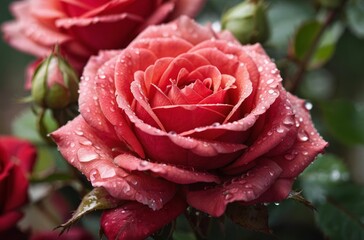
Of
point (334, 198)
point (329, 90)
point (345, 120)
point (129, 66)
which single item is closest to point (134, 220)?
point (129, 66)

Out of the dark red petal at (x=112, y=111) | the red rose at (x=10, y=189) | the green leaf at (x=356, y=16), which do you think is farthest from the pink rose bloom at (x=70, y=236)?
the green leaf at (x=356, y=16)

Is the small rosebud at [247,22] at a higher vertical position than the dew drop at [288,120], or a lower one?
lower

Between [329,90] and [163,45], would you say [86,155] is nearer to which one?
[163,45]

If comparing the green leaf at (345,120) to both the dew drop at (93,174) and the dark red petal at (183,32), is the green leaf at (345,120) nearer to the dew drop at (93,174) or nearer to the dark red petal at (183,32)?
the dark red petal at (183,32)

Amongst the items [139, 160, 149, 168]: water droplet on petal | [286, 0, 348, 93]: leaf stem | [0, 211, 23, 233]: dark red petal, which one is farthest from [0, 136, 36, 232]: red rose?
[286, 0, 348, 93]: leaf stem

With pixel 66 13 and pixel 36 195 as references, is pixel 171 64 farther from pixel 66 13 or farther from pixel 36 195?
pixel 36 195
